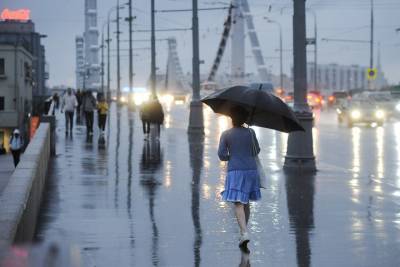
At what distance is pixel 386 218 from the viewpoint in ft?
38.7

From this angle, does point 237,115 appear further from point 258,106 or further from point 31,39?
point 31,39

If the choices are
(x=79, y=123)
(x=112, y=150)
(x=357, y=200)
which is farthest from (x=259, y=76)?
(x=357, y=200)

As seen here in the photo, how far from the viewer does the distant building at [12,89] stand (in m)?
90.7

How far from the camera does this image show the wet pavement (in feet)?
30.2

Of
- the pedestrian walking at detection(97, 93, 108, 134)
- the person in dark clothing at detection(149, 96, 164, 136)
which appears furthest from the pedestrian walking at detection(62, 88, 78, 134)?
the person in dark clothing at detection(149, 96, 164, 136)

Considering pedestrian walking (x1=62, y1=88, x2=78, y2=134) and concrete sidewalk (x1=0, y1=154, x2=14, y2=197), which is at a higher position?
pedestrian walking (x1=62, y1=88, x2=78, y2=134)

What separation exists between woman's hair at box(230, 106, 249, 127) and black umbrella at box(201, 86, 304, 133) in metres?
0.08

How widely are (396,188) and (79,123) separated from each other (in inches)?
1050

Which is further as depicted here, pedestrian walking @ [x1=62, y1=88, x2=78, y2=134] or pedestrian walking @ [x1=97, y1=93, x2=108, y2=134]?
Answer: pedestrian walking @ [x1=62, y1=88, x2=78, y2=134]

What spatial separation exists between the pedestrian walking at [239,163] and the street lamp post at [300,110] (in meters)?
8.44

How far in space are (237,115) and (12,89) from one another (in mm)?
85345

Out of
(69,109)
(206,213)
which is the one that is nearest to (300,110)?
(206,213)

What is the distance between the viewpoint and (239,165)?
31.7 feet

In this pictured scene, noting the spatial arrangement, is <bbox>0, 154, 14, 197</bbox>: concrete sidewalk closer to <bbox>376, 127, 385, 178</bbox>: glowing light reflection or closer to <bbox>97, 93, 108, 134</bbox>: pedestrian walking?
<bbox>97, 93, 108, 134</bbox>: pedestrian walking
